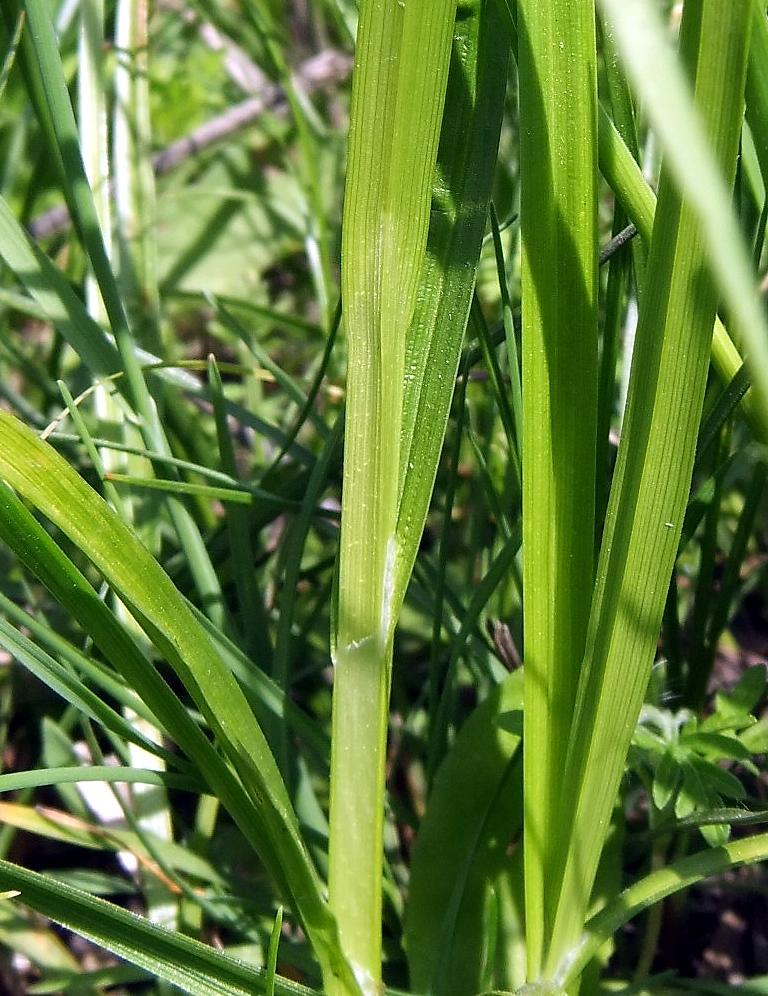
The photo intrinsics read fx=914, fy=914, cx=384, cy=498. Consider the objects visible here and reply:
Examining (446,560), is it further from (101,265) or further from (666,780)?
(101,265)

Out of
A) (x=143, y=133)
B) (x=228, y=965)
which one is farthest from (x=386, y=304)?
(x=143, y=133)

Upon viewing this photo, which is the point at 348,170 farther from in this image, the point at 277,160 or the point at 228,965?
the point at 277,160

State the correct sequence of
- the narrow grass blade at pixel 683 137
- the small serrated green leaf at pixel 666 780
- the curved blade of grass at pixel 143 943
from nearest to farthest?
1. the narrow grass blade at pixel 683 137
2. the curved blade of grass at pixel 143 943
3. the small serrated green leaf at pixel 666 780

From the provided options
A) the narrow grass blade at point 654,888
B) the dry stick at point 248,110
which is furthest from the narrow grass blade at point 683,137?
the dry stick at point 248,110

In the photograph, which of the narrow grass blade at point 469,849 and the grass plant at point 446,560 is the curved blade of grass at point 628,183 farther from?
the narrow grass blade at point 469,849

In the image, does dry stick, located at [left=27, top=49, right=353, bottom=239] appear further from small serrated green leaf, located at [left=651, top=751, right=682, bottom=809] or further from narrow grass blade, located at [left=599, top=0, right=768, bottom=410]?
narrow grass blade, located at [left=599, top=0, right=768, bottom=410]

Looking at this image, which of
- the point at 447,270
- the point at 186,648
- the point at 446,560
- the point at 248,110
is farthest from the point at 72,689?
the point at 248,110
